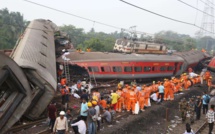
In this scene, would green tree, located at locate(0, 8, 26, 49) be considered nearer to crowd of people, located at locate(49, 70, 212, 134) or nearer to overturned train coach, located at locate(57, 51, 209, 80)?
overturned train coach, located at locate(57, 51, 209, 80)

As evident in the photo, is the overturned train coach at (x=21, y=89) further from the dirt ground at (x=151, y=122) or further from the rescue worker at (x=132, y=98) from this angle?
the rescue worker at (x=132, y=98)

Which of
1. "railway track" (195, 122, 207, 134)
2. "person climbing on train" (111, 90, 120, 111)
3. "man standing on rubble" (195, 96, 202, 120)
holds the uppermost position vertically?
"person climbing on train" (111, 90, 120, 111)

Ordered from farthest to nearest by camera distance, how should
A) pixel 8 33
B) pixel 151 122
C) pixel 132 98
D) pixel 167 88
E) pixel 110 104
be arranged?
pixel 8 33
pixel 167 88
pixel 132 98
pixel 110 104
pixel 151 122

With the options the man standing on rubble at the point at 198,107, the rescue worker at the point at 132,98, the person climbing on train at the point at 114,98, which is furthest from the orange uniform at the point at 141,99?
the man standing on rubble at the point at 198,107

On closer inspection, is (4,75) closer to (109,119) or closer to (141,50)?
(109,119)

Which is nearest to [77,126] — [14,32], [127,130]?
[127,130]

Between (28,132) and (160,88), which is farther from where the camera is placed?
(160,88)

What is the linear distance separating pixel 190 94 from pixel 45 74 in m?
11.7

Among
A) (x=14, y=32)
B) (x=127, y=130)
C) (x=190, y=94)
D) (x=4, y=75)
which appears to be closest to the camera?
(x=4, y=75)

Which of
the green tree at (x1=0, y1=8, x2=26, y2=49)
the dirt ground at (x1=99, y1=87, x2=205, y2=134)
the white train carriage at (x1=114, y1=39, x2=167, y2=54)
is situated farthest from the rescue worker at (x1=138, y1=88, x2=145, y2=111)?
the green tree at (x1=0, y1=8, x2=26, y2=49)

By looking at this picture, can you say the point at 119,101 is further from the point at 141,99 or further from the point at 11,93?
the point at 11,93

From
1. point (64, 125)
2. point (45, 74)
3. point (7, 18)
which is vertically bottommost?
point (64, 125)

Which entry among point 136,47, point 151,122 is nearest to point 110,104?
point 151,122

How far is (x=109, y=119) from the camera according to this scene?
437 inches
